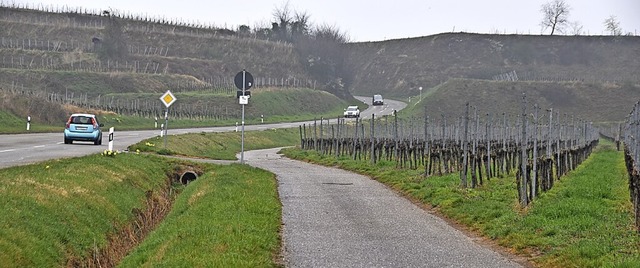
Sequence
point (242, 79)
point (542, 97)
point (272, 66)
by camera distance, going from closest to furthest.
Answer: point (242, 79) < point (542, 97) < point (272, 66)

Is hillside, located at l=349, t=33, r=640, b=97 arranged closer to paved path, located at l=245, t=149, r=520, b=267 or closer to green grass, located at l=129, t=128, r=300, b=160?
green grass, located at l=129, t=128, r=300, b=160

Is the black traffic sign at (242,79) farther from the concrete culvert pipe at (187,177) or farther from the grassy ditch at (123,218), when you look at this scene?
the grassy ditch at (123,218)

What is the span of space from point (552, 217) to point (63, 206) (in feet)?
30.2

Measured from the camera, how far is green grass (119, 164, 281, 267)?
11375 mm

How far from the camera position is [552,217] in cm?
1550

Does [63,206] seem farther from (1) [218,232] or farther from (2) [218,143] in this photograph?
(2) [218,143]

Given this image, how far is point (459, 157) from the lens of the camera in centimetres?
2883

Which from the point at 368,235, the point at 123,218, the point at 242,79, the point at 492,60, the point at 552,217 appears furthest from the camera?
the point at 492,60

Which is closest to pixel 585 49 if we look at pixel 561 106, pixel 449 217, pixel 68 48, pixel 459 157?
pixel 561 106

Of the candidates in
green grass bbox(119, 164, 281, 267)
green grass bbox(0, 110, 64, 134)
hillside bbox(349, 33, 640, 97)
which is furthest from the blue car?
hillside bbox(349, 33, 640, 97)

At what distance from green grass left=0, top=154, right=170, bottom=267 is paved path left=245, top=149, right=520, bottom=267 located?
143 inches

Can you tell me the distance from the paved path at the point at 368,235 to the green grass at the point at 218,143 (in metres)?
18.0

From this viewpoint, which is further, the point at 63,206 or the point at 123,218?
the point at 123,218

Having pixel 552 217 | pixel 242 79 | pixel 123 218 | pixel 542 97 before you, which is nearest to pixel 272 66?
pixel 542 97
